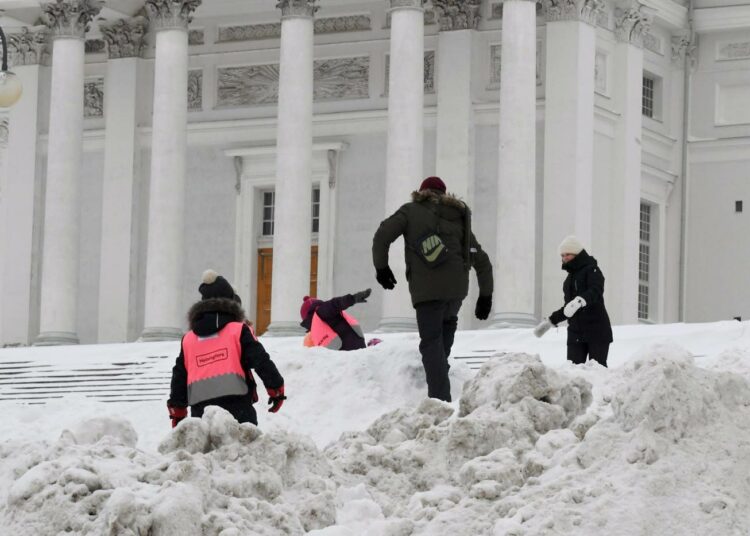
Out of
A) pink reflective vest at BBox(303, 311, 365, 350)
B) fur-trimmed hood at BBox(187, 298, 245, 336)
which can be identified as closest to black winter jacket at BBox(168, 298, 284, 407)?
fur-trimmed hood at BBox(187, 298, 245, 336)

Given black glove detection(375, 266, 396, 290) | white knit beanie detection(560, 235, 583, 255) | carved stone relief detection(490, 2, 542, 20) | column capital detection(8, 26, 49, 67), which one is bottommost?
black glove detection(375, 266, 396, 290)

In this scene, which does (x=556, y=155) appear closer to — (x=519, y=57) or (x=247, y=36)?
(x=519, y=57)

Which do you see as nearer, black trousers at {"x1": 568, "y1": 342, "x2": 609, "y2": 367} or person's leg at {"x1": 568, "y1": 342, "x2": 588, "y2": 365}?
black trousers at {"x1": 568, "y1": 342, "x2": 609, "y2": 367}

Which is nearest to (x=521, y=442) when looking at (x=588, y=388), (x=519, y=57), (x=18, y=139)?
(x=588, y=388)

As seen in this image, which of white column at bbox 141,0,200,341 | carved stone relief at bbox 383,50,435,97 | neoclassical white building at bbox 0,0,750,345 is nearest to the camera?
neoclassical white building at bbox 0,0,750,345

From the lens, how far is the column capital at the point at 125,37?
121 ft

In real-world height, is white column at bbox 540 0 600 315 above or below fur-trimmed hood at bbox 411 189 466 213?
above

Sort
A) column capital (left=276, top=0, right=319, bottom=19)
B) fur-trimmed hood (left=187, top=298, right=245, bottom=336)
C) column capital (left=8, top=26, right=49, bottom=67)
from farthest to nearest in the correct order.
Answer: column capital (left=8, top=26, right=49, bottom=67)
column capital (left=276, top=0, right=319, bottom=19)
fur-trimmed hood (left=187, top=298, right=245, bottom=336)

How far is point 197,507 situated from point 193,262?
86.7 feet

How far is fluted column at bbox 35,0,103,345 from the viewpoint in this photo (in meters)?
34.6

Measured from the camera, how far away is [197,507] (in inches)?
420

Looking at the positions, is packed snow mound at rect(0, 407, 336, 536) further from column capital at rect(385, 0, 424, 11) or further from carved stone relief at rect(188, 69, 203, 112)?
carved stone relief at rect(188, 69, 203, 112)

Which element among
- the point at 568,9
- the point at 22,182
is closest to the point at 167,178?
the point at 22,182

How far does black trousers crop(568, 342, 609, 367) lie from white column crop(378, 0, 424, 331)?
1314cm
